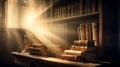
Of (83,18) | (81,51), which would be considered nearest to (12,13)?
(83,18)

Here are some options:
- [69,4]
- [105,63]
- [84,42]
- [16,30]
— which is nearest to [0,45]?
[16,30]

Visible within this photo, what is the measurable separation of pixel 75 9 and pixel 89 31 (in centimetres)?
46

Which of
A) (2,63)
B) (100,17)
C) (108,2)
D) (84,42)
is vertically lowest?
(2,63)

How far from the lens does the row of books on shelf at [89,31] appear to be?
244cm

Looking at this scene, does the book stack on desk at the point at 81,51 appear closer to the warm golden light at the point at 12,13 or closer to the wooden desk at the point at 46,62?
the wooden desk at the point at 46,62

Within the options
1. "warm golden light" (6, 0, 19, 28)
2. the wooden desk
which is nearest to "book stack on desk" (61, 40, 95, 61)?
the wooden desk

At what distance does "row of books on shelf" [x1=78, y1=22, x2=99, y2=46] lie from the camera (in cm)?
244

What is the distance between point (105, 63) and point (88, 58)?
13.1 inches

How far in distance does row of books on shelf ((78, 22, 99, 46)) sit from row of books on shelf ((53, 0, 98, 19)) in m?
0.17

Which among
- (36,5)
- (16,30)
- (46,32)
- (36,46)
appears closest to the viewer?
(36,46)

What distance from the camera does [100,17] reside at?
236 centimetres

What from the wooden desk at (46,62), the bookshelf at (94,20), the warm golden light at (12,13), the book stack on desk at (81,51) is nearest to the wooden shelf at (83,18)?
the bookshelf at (94,20)

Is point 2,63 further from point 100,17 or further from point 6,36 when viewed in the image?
point 100,17

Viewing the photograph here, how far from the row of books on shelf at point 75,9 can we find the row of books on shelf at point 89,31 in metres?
0.17
